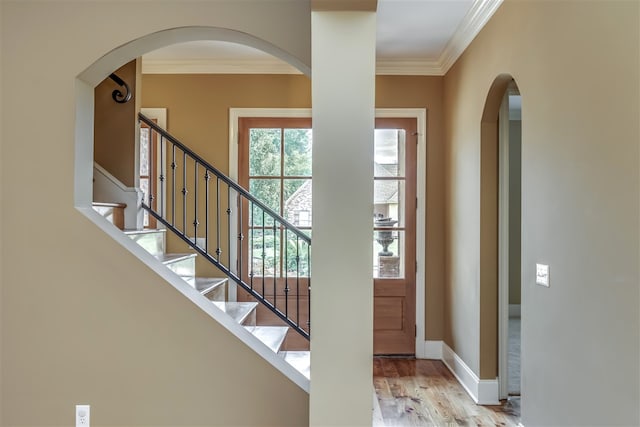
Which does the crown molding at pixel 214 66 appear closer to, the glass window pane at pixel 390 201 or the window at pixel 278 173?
the window at pixel 278 173

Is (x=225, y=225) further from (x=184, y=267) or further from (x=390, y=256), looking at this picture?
(x=390, y=256)

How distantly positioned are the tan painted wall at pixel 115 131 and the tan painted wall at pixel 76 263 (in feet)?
3.03

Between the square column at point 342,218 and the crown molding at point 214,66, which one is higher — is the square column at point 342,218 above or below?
below

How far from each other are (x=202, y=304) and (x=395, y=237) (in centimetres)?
239

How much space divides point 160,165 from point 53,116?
6.04 feet

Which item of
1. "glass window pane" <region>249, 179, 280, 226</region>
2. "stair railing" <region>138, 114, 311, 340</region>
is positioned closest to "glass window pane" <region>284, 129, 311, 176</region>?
"glass window pane" <region>249, 179, 280, 226</region>

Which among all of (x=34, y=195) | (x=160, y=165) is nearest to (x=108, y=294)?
(x=34, y=195)

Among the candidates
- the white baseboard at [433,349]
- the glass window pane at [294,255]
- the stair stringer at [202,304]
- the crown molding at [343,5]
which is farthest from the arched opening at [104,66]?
the white baseboard at [433,349]

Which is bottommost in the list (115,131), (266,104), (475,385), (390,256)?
(475,385)

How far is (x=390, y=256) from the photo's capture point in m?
3.96

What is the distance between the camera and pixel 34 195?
1913mm

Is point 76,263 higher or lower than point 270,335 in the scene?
higher

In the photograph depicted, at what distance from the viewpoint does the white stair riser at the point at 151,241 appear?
8.75ft

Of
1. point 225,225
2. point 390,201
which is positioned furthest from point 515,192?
point 225,225
